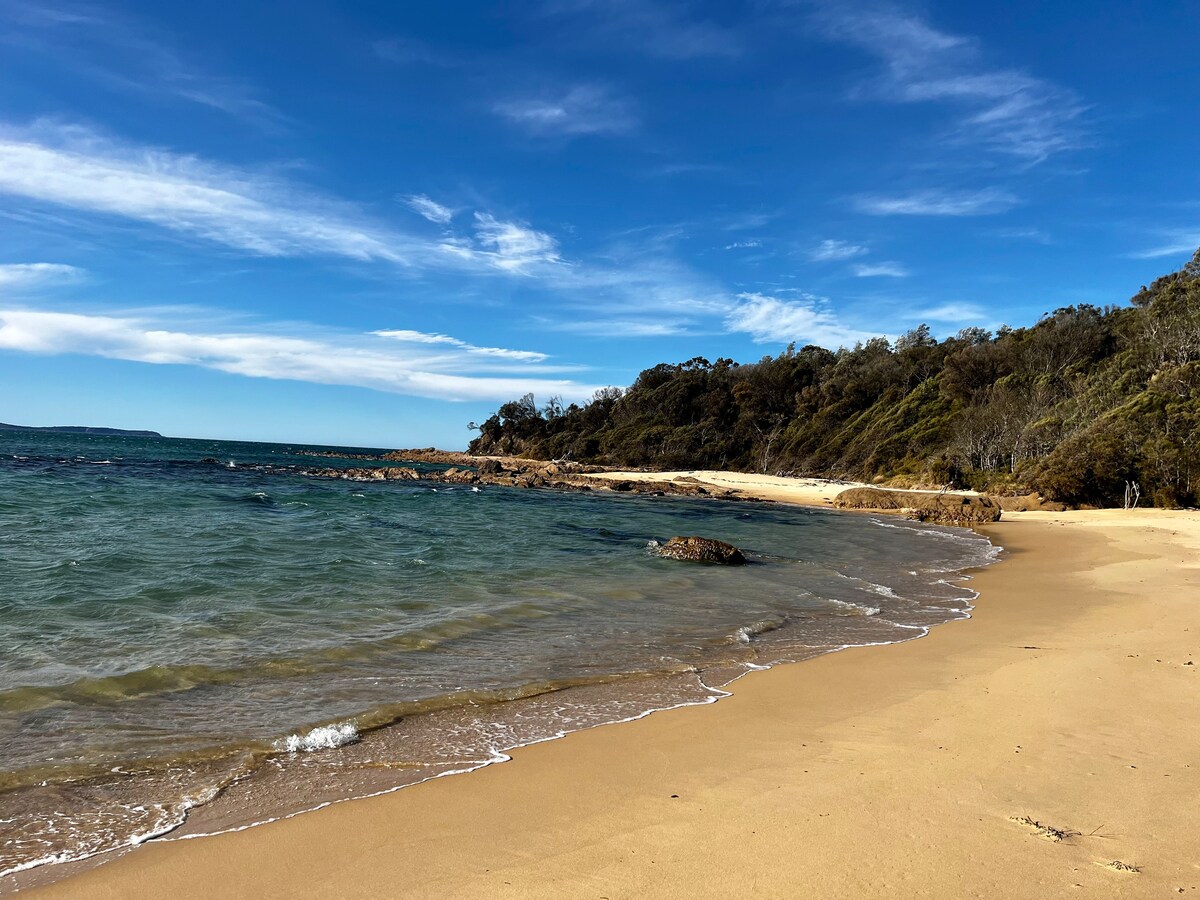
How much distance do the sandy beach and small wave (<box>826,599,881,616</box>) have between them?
3.28 metres

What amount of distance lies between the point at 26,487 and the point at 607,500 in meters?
24.2

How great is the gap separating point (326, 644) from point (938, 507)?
28.0 meters

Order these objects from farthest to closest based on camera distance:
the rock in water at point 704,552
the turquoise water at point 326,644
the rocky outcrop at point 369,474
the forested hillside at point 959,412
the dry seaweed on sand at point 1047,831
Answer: the rocky outcrop at point 369,474
the forested hillside at point 959,412
the rock in water at point 704,552
the turquoise water at point 326,644
the dry seaweed on sand at point 1047,831

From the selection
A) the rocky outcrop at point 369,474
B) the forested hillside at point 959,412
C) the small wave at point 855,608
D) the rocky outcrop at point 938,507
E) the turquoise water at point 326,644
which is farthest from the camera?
the rocky outcrop at point 369,474

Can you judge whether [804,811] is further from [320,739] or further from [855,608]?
[855,608]

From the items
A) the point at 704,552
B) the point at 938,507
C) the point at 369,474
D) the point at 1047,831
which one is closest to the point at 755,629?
the point at 1047,831

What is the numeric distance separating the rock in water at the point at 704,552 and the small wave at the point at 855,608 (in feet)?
13.4

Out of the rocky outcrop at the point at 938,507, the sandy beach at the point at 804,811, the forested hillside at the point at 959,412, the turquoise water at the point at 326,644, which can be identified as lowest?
the turquoise water at the point at 326,644

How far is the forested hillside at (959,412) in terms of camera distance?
3059 cm

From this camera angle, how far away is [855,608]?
10305 millimetres

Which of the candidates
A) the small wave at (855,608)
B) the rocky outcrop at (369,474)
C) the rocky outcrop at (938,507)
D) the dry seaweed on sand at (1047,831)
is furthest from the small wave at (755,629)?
the rocky outcrop at (369,474)

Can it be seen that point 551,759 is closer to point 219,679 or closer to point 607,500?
point 219,679

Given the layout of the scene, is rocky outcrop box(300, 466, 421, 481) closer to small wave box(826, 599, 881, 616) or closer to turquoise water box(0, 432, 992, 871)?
turquoise water box(0, 432, 992, 871)

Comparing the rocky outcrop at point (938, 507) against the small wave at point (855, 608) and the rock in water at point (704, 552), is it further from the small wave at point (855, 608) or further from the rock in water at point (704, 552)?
the small wave at point (855, 608)
